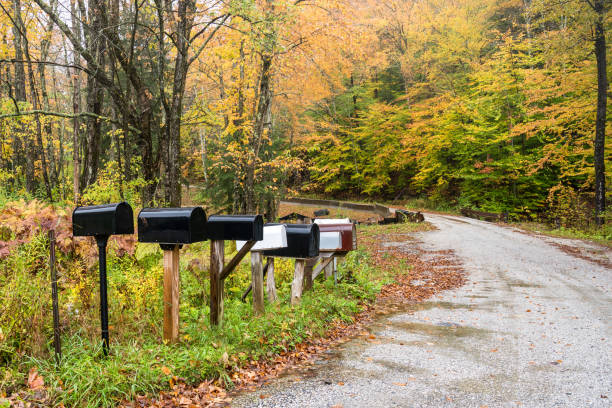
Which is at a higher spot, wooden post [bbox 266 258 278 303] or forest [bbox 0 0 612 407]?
forest [bbox 0 0 612 407]

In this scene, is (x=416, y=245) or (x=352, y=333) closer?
(x=352, y=333)

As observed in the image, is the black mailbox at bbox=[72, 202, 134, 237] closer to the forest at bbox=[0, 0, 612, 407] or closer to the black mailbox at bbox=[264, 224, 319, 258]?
the forest at bbox=[0, 0, 612, 407]

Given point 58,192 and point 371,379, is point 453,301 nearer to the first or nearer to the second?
point 371,379

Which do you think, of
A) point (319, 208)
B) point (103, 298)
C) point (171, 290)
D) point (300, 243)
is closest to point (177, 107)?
point (300, 243)

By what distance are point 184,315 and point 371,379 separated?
88.9 inches

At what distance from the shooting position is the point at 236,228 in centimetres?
458

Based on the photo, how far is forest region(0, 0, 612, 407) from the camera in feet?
13.8

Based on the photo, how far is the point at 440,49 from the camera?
31.0 m

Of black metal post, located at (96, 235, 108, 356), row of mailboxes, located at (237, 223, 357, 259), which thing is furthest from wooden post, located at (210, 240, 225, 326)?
black metal post, located at (96, 235, 108, 356)

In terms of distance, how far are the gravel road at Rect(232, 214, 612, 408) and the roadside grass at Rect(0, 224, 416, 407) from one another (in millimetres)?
560

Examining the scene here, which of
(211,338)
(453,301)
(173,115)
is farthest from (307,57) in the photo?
(211,338)

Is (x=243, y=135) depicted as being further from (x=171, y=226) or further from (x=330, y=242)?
(x=171, y=226)

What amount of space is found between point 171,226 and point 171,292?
25.8 inches

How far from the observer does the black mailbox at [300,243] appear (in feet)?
18.4
